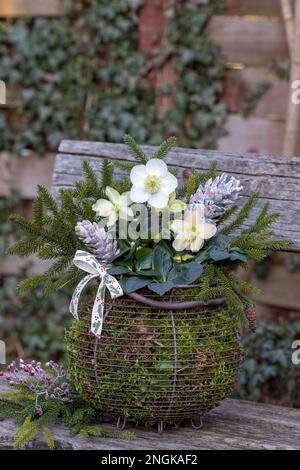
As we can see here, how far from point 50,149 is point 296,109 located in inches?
48.0

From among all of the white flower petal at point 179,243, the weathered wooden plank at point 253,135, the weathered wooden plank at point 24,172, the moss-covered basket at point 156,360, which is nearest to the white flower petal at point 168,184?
the white flower petal at point 179,243

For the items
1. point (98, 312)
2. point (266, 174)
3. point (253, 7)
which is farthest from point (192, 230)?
point (253, 7)

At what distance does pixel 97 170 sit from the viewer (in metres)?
2.16

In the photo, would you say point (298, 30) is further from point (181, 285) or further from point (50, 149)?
point (181, 285)

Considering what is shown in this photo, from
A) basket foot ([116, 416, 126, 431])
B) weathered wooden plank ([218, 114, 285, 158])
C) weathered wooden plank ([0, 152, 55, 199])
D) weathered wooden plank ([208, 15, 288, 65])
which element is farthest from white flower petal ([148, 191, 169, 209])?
weathered wooden plank ([0, 152, 55, 199])

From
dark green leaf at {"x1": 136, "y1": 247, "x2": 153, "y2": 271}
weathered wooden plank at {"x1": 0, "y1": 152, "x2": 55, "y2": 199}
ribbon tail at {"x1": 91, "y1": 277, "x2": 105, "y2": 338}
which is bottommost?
ribbon tail at {"x1": 91, "y1": 277, "x2": 105, "y2": 338}

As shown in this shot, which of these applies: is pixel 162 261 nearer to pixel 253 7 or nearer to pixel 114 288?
pixel 114 288

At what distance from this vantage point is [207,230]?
1.56 metres

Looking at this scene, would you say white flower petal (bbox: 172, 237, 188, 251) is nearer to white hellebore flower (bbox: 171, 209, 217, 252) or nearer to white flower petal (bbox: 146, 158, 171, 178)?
white hellebore flower (bbox: 171, 209, 217, 252)

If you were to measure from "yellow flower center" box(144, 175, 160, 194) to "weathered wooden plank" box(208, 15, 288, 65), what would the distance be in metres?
1.82

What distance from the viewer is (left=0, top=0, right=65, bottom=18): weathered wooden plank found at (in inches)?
139

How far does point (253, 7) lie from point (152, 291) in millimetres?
2040
